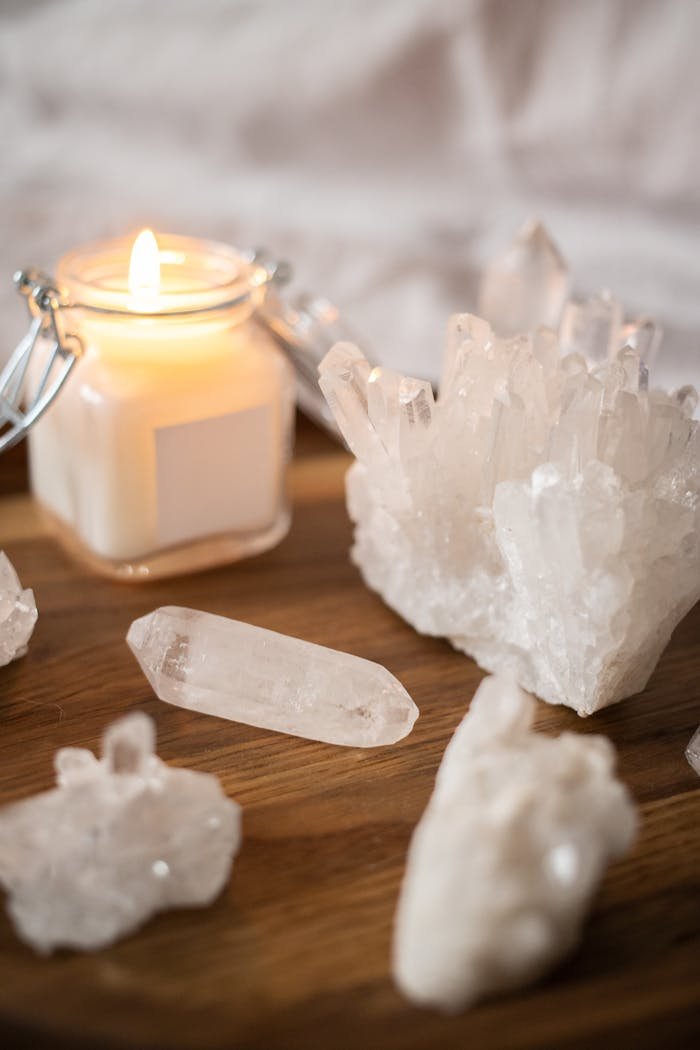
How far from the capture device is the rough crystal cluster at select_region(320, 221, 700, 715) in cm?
67

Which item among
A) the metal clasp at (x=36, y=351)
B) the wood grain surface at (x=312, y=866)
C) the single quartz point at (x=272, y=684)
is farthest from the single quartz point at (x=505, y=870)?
the metal clasp at (x=36, y=351)

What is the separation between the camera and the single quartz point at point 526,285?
36.9 inches

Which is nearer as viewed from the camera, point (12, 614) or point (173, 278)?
point (12, 614)

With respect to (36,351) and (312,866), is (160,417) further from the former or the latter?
(312,866)

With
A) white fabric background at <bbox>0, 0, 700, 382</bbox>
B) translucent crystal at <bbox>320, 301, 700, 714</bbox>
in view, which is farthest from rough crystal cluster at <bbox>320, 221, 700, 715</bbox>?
white fabric background at <bbox>0, 0, 700, 382</bbox>

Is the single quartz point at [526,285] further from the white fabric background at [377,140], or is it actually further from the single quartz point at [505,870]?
the single quartz point at [505,870]

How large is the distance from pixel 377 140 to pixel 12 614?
2.07 ft

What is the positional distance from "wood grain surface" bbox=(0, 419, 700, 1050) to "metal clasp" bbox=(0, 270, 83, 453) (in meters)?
0.11

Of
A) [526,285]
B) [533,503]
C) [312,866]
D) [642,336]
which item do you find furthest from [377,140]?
[312,866]

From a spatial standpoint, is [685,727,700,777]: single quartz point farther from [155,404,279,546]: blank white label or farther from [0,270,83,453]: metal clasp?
[0,270,83,453]: metal clasp

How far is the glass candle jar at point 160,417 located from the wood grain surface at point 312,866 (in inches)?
1.5

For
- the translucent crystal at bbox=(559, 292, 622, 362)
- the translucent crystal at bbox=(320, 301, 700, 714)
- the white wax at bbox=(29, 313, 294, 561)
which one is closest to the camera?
the translucent crystal at bbox=(320, 301, 700, 714)

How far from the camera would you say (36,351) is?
88cm

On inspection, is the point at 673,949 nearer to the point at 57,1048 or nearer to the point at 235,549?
the point at 57,1048
